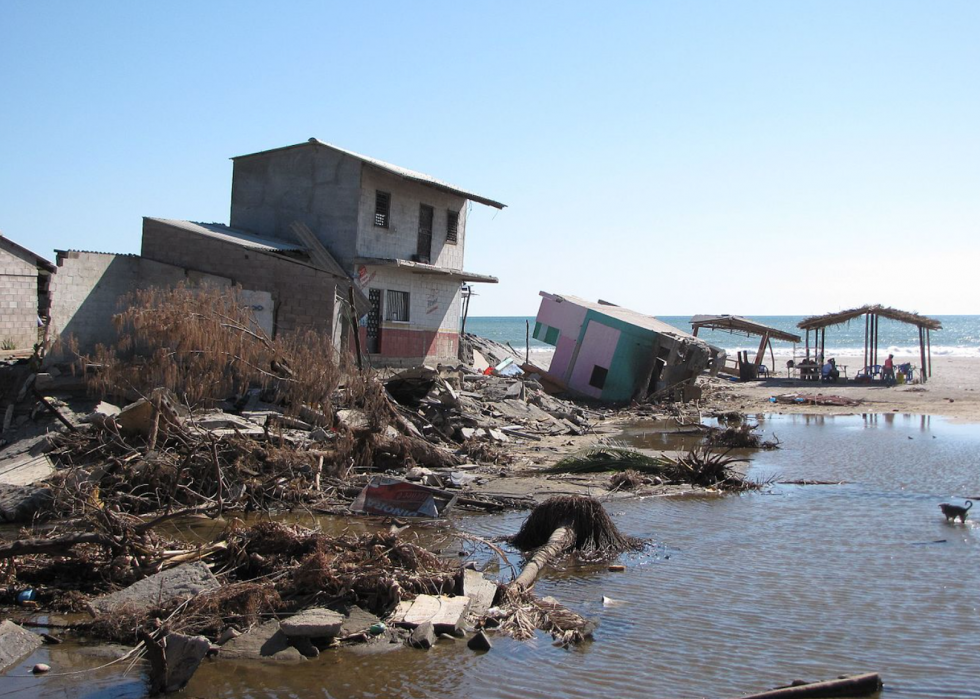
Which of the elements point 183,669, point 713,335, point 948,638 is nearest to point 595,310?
point 948,638

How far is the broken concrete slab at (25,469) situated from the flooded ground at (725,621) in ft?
17.2

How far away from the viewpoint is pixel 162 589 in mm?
6543

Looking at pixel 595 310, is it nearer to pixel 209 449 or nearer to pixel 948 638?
pixel 209 449

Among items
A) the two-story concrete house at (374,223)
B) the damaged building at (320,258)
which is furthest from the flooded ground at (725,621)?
the two-story concrete house at (374,223)

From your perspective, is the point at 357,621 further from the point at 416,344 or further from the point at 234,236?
the point at 416,344

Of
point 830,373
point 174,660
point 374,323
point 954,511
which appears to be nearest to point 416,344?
point 374,323

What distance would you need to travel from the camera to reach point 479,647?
20.0 feet

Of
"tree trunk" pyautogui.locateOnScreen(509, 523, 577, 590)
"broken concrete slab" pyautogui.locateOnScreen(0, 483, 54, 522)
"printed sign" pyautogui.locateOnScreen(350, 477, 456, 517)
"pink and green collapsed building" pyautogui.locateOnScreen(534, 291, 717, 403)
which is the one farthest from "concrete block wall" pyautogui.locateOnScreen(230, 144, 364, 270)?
"tree trunk" pyautogui.locateOnScreen(509, 523, 577, 590)

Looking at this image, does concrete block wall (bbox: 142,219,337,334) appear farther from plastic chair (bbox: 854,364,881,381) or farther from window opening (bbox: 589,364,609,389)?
plastic chair (bbox: 854,364,881,381)

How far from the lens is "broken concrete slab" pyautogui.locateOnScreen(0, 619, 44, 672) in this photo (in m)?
5.77

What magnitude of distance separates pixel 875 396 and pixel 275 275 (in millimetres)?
20691

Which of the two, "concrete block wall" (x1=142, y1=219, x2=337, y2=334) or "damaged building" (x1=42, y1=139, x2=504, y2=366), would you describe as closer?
"damaged building" (x1=42, y1=139, x2=504, y2=366)

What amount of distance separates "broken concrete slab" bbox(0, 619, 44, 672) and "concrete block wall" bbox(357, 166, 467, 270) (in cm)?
1711

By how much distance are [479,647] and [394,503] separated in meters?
4.36
